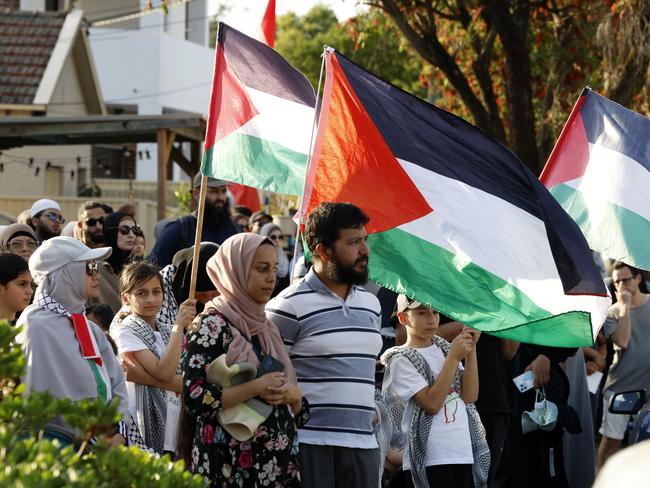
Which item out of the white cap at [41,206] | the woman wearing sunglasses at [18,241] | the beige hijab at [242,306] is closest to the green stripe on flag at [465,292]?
the beige hijab at [242,306]

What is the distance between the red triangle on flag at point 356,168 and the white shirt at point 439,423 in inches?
41.1

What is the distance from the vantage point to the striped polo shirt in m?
6.21

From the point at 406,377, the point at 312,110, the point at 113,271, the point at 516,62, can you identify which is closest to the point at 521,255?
the point at 406,377

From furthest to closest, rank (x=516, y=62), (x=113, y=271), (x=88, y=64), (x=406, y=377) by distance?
(x=88, y=64), (x=516, y=62), (x=113, y=271), (x=406, y=377)

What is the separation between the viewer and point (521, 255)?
22.8 ft

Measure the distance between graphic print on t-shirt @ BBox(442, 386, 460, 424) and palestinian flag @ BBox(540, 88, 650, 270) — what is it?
1.87 meters

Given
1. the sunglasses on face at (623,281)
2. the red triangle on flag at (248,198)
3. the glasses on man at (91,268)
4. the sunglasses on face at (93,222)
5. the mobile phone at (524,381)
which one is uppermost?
the glasses on man at (91,268)

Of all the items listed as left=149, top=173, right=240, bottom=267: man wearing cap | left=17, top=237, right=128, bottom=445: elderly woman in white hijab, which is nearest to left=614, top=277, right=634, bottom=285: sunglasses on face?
left=149, top=173, right=240, bottom=267: man wearing cap

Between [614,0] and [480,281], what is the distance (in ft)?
37.7

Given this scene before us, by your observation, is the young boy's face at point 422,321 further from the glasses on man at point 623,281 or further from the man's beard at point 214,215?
the glasses on man at point 623,281

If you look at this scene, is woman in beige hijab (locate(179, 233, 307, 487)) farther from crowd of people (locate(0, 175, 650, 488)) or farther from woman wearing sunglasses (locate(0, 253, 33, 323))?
woman wearing sunglasses (locate(0, 253, 33, 323))

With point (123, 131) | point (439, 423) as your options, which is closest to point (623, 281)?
point (439, 423)

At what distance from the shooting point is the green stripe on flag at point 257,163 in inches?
301

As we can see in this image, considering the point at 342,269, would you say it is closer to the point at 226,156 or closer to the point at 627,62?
the point at 226,156
